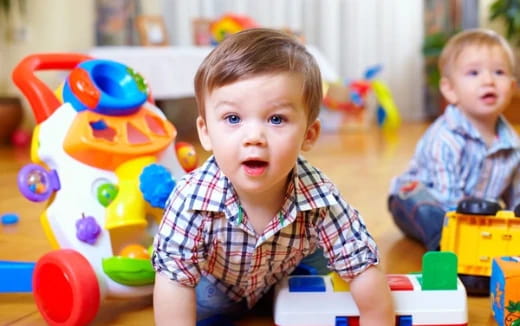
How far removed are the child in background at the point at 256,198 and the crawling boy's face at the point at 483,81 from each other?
611 millimetres

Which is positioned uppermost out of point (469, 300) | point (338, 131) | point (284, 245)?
point (284, 245)

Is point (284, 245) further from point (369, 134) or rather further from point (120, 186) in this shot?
point (369, 134)

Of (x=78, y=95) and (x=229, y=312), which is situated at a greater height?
(x=78, y=95)

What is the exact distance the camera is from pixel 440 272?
2.94ft

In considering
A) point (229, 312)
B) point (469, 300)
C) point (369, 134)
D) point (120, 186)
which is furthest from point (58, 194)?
point (369, 134)

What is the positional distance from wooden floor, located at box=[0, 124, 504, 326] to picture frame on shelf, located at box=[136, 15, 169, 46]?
2.71 ft

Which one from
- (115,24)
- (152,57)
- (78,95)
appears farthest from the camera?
(115,24)

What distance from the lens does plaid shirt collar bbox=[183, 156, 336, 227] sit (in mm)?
826

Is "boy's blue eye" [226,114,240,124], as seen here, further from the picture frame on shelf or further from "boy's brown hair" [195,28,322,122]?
the picture frame on shelf

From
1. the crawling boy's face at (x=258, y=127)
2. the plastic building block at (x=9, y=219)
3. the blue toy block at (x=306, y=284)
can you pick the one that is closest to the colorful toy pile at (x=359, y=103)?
the plastic building block at (x=9, y=219)

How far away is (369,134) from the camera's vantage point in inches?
141

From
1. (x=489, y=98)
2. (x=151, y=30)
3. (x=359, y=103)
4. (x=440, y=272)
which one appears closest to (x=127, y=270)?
(x=440, y=272)

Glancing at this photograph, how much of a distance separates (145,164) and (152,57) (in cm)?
201

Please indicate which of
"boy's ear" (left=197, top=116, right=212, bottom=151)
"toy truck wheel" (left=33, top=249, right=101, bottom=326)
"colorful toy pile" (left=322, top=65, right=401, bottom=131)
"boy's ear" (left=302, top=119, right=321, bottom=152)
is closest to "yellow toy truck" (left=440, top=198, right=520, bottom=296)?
"boy's ear" (left=302, top=119, right=321, bottom=152)
